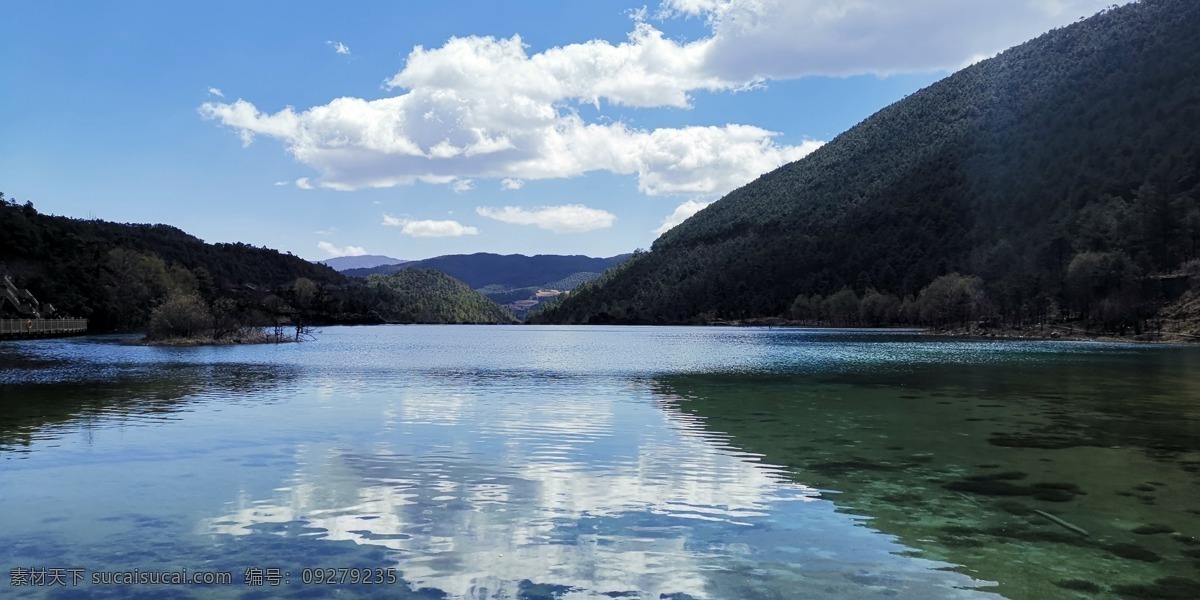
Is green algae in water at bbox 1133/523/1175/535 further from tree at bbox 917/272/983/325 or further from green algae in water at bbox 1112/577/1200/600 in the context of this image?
tree at bbox 917/272/983/325

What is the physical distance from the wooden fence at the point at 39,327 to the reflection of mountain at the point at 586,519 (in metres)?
97.1

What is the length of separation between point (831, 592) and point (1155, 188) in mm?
151493

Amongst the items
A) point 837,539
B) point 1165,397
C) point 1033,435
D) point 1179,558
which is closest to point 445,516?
point 837,539

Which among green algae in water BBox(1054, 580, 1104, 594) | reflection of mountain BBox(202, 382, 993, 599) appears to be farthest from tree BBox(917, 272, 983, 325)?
green algae in water BBox(1054, 580, 1104, 594)

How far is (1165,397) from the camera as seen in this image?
118 feet

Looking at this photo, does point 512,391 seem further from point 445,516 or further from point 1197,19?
point 1197,19

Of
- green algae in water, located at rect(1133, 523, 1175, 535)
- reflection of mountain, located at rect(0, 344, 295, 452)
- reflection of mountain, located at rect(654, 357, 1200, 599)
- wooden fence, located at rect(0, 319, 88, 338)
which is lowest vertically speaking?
green algae in water, located at rect(1133, 523, 1175, 535)

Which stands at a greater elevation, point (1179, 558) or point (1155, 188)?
point (1155, 188)

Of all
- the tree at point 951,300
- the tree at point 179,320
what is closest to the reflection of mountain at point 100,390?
the tree at point 179,320

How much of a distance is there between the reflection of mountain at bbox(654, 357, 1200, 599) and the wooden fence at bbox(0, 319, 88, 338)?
294 feet

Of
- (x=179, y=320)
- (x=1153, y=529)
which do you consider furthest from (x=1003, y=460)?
(x=179, y=320)

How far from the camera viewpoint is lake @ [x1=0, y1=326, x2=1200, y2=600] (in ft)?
Answer: 36.4

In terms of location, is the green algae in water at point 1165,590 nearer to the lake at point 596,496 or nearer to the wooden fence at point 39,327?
the lake at point 596,496

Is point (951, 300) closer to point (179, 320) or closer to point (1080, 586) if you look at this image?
point (179, 320)
